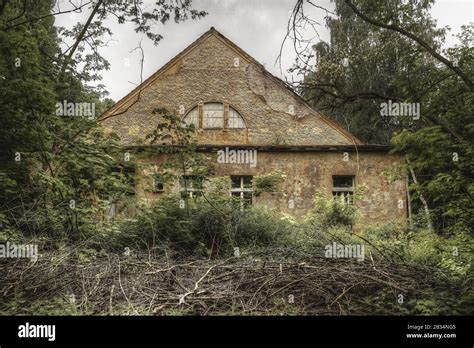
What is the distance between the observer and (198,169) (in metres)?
8.55

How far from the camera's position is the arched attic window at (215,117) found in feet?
55.5

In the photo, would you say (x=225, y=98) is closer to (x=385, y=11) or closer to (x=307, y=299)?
(x=385, y=11)

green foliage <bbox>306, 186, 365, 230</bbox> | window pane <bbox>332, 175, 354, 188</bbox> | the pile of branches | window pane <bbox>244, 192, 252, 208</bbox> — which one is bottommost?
the pile of branches

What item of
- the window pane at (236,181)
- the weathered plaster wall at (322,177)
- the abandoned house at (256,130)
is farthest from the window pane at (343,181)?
the window pane at (236,181)

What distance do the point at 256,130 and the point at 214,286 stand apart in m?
11.5

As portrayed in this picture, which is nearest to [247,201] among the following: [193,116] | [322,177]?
[322,177]

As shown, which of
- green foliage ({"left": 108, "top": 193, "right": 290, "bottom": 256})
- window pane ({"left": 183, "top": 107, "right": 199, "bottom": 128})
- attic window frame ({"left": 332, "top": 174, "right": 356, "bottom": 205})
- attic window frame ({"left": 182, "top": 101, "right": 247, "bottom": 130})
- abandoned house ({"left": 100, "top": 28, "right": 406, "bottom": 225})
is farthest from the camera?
window pane ({"left": 183, "top": 107, "right": 199, "bottom": 128})

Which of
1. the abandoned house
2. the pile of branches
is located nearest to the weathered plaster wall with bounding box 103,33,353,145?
the abandoned house

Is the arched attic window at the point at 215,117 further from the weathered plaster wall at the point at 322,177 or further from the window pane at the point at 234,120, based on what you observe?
the weathered plaster wall at the point at 322,177

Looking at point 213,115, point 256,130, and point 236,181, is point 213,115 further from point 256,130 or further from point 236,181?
point 236,181

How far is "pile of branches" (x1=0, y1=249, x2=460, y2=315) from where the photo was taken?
5133 millimetres

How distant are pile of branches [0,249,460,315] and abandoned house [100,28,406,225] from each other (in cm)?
854

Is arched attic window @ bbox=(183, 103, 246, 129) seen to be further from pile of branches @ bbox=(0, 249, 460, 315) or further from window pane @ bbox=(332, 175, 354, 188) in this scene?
pile of branches @ bbox=(0, 249, 460, 315)

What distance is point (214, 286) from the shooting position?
559 cm
